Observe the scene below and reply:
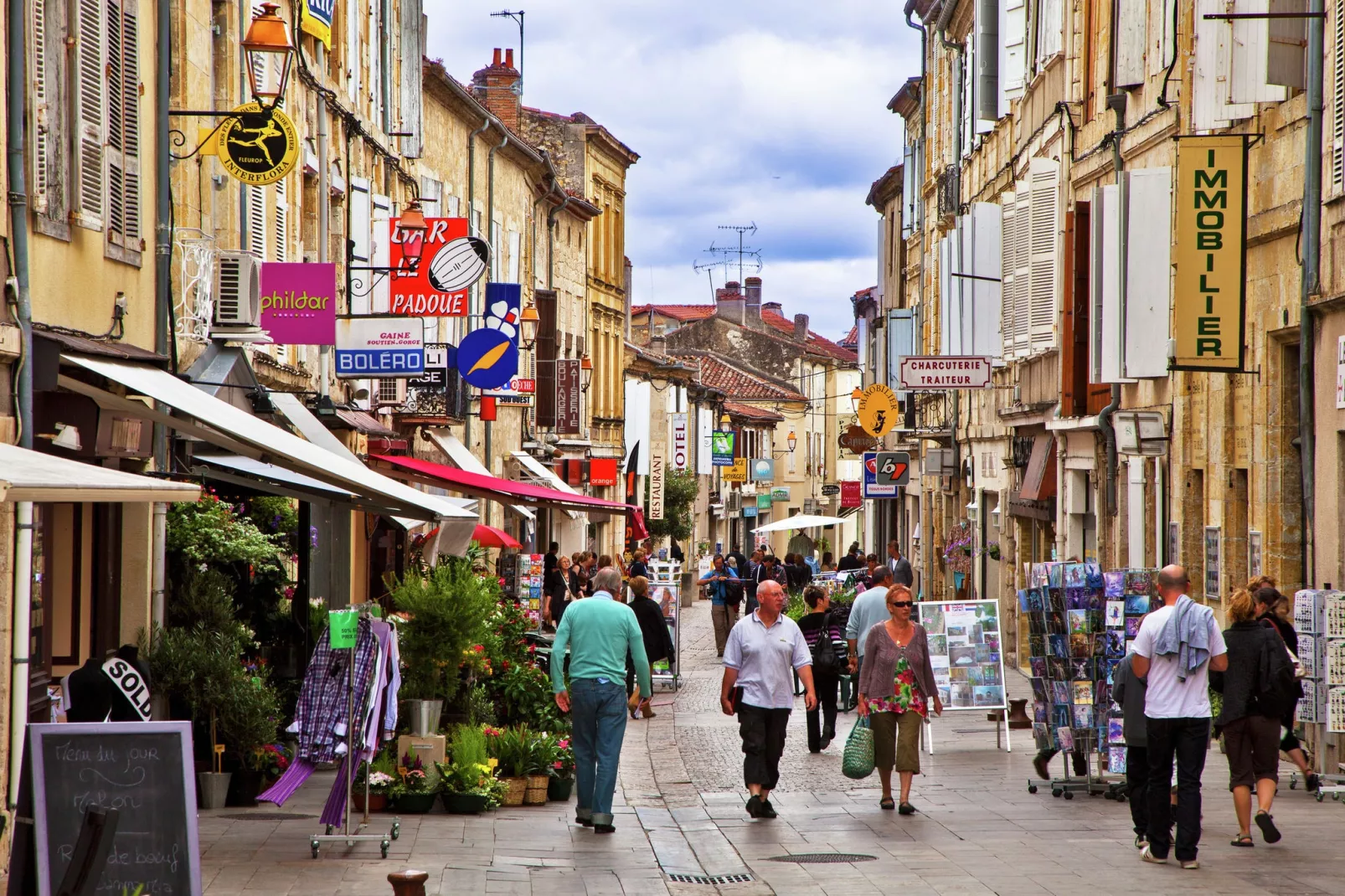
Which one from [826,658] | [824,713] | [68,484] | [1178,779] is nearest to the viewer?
[68,484]

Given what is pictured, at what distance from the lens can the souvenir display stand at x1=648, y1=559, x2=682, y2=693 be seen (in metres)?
23.5

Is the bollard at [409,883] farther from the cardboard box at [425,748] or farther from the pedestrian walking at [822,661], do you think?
the pedestrian walking at [822,661]

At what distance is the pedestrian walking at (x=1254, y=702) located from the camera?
1088 cm

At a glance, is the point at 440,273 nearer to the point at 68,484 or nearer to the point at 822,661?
the point at 822,661

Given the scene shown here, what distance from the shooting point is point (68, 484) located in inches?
273

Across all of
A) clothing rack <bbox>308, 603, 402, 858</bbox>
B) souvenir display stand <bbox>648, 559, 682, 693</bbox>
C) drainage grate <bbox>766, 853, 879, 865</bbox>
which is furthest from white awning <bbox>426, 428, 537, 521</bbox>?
drainage grate <bbox>766, 853, 879, 865</bbox>

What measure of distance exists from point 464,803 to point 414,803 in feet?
1.07

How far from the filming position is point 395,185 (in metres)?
26.5

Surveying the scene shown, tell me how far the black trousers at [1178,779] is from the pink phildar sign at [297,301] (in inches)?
321

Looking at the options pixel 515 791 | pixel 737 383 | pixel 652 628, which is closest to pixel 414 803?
pixel 515 791

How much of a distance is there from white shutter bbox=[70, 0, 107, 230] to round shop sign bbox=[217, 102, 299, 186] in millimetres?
1981

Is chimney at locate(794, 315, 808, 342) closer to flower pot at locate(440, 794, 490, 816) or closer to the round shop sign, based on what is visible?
the round shop sign

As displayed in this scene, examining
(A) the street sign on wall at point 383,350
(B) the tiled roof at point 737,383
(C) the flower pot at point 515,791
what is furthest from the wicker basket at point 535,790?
(B) the tiled roof at point 737,383

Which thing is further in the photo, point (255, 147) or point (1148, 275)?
point (1148, 275)
